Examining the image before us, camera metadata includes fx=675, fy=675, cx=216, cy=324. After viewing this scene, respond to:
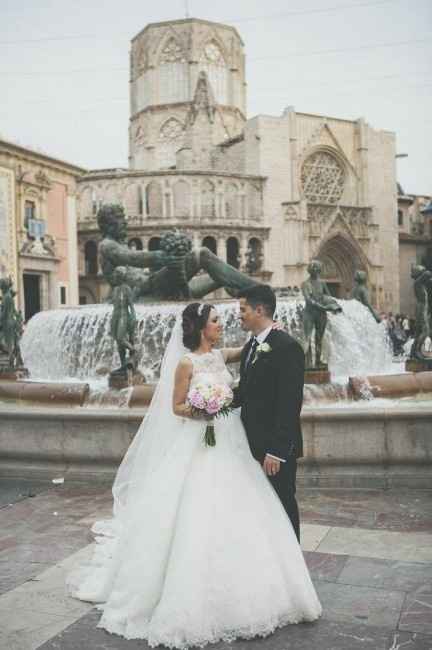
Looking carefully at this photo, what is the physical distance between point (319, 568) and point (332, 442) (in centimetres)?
215

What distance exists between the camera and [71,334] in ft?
36.2

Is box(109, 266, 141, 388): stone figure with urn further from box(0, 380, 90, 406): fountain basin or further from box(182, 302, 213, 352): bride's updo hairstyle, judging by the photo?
box(182, 302, 213, 352): bride's updo hairstyle

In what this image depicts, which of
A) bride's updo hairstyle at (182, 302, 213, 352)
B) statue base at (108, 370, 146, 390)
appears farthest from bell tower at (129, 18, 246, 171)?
bride's updo hairstyle at (182, 302, 213, 352)

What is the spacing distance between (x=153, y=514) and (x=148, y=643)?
649 millimetres

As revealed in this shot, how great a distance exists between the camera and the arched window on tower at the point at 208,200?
164 feet

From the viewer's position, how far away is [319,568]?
4352 millimetres

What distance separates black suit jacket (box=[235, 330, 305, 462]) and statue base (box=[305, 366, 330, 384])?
4895 millimetres

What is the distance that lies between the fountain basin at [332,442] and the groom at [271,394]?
8.38 feet

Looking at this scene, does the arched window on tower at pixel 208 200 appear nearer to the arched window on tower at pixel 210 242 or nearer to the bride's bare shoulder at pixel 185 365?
the arched window on tower at pixel 210 242

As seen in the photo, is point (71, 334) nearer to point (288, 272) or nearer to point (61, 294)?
point (61, 294)

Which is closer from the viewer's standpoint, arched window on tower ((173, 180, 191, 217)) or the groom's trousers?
the groom's trousers

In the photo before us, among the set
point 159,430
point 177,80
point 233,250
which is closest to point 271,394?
point 159,430

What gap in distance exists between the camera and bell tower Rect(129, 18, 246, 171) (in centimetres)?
6234

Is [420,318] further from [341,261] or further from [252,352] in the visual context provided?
[341,261]
